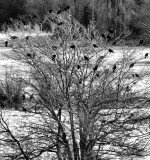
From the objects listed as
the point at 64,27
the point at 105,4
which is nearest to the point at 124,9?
the point at 105,4

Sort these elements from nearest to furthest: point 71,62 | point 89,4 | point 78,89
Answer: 1. point 78,89
2. point 71,62
3. point 89,4

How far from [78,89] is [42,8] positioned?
40.2 metres

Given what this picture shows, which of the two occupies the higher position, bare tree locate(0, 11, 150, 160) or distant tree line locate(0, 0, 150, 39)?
distant tree line locate(0, 0, 150, 39)

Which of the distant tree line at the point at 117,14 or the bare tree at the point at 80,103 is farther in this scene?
the distant tree line at the point at 117,14

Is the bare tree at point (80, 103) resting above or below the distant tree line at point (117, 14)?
below

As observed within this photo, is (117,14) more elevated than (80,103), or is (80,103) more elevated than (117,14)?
(117,14)

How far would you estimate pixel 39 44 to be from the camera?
5297 mm

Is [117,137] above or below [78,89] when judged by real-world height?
below

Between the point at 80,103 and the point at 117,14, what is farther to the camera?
the point at 117,14

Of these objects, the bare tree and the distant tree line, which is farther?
the distant tree line

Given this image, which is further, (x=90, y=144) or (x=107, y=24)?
(x=107, y=24)

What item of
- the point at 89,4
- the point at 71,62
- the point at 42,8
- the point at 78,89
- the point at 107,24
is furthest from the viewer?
the point at 42,8

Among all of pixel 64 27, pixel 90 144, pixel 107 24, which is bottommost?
pixel 90 144

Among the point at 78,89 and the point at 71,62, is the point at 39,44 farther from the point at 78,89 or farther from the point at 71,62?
the point at 78,89
